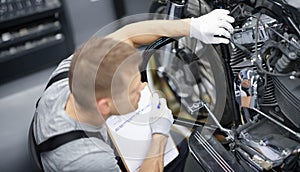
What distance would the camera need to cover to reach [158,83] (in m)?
1.84

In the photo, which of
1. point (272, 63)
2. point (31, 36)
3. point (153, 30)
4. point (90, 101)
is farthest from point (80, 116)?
point (31, 36)

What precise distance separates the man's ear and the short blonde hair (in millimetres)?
14

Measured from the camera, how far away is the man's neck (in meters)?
1.01

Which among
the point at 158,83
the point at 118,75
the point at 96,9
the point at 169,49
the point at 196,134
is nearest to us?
the point at 118,75

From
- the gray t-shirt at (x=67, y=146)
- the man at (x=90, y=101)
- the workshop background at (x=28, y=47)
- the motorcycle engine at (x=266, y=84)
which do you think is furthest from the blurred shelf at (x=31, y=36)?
the motorcycle engine at (x=266, y=84)

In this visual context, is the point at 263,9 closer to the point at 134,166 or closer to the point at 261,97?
the point at 261,97

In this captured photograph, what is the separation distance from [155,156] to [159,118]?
125 millimetres

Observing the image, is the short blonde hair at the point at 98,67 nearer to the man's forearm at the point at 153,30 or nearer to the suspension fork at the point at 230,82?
the man's forearm at the point at 153,30

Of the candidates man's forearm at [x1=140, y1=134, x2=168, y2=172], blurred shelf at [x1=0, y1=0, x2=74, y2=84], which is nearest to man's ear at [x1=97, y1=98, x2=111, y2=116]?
man's forearm at [x1=140, y1=134, x2=168, y2=172]

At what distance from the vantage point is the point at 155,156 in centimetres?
121

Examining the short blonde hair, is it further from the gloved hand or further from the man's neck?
the gloved hand

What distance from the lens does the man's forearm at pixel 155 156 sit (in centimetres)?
118

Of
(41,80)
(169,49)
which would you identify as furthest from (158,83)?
(41,80)

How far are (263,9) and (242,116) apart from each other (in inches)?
14.4
